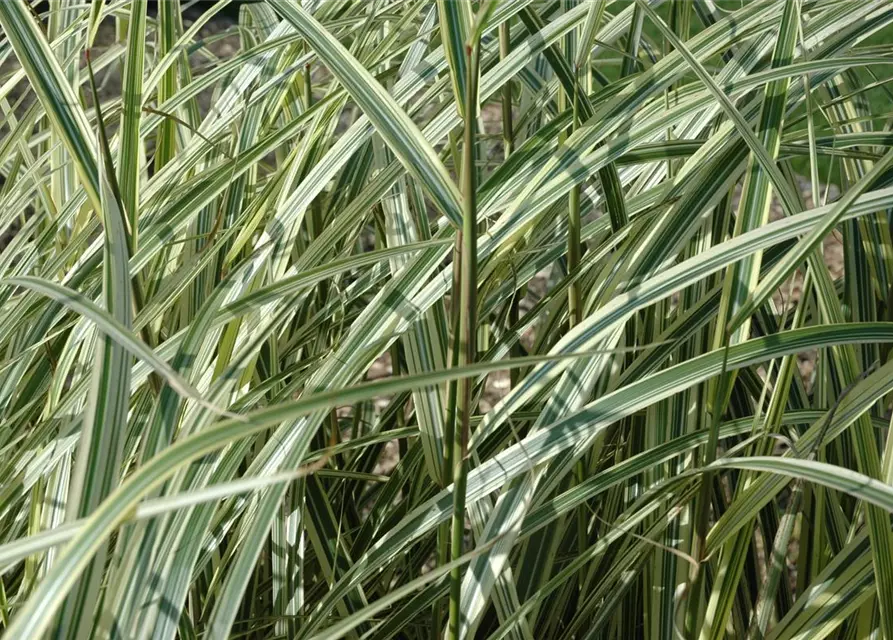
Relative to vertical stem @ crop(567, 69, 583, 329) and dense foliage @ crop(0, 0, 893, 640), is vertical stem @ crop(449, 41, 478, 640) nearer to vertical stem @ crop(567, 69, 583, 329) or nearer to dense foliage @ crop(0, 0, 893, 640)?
dense foliage @ crop(0, 0, 893, 640)

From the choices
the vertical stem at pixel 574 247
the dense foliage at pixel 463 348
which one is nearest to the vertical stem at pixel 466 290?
the dense foliage at pixel 463 348

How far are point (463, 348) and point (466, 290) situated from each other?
0.06 m

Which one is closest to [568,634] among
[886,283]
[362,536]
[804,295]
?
[362,536]

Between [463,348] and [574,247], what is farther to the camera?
[574,247]

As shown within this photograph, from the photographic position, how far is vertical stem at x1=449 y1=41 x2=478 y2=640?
490mm

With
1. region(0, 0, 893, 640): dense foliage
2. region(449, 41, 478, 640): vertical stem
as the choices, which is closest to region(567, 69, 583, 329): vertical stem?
region(0, 0, 893, 640): dense foliage

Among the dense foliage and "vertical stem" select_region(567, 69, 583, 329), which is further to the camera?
"vertical stem" select_region(567, 69, 583, 329)

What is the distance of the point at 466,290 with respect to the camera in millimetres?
529

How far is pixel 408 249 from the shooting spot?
2.16 ft

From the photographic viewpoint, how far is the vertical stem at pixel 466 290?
0.49 metres

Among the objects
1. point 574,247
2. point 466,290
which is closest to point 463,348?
point 466,290

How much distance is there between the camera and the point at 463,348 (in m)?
0.58

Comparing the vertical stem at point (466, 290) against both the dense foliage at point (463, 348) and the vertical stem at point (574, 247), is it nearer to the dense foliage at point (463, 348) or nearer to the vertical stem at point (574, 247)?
the dense foliage at point (463, 348)

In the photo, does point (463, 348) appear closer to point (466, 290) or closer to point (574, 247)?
point (466, 290)
